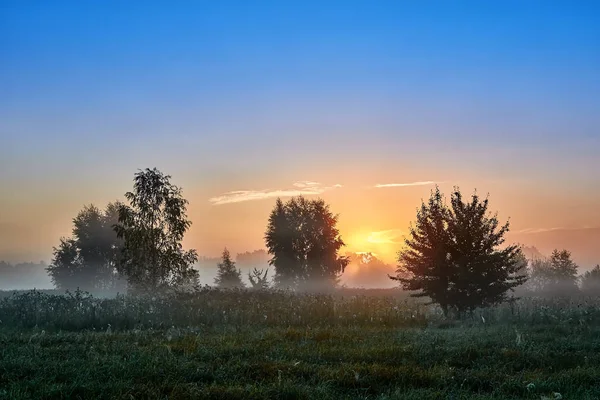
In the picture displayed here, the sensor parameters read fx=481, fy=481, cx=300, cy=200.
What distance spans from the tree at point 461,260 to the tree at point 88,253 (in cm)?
4228

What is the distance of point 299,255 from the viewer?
55.5m

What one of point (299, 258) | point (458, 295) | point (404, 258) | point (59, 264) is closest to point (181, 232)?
point (404, 258)

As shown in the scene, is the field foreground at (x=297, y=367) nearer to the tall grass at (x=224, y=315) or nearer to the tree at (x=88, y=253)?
the tall grass at (x=224, y=315)

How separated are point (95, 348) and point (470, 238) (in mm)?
14410

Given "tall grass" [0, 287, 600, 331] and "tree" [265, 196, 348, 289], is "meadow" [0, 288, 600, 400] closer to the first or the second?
"tall grass" [0, 287, 600, 331]

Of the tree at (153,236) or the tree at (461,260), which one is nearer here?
the tree at (461,260)

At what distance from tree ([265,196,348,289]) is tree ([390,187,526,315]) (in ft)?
117

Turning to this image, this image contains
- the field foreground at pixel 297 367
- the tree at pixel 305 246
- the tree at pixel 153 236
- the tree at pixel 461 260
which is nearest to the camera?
the field foreground at pixel 297 367

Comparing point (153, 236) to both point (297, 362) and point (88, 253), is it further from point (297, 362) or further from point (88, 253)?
point (88, 253)

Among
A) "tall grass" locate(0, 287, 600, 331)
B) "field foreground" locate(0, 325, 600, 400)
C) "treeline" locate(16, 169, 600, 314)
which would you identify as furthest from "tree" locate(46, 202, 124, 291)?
"field foreground" locate(0, 325, 600, 400)

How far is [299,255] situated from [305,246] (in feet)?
4.09

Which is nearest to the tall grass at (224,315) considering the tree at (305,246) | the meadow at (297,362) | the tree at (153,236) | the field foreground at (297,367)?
the meadow at (297,362)

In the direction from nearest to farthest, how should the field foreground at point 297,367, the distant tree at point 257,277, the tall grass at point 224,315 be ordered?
the field foreground at point 297,367 < the tall grass at point 224,315 < the distant tree at point 257,277

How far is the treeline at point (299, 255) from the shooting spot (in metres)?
18.7
